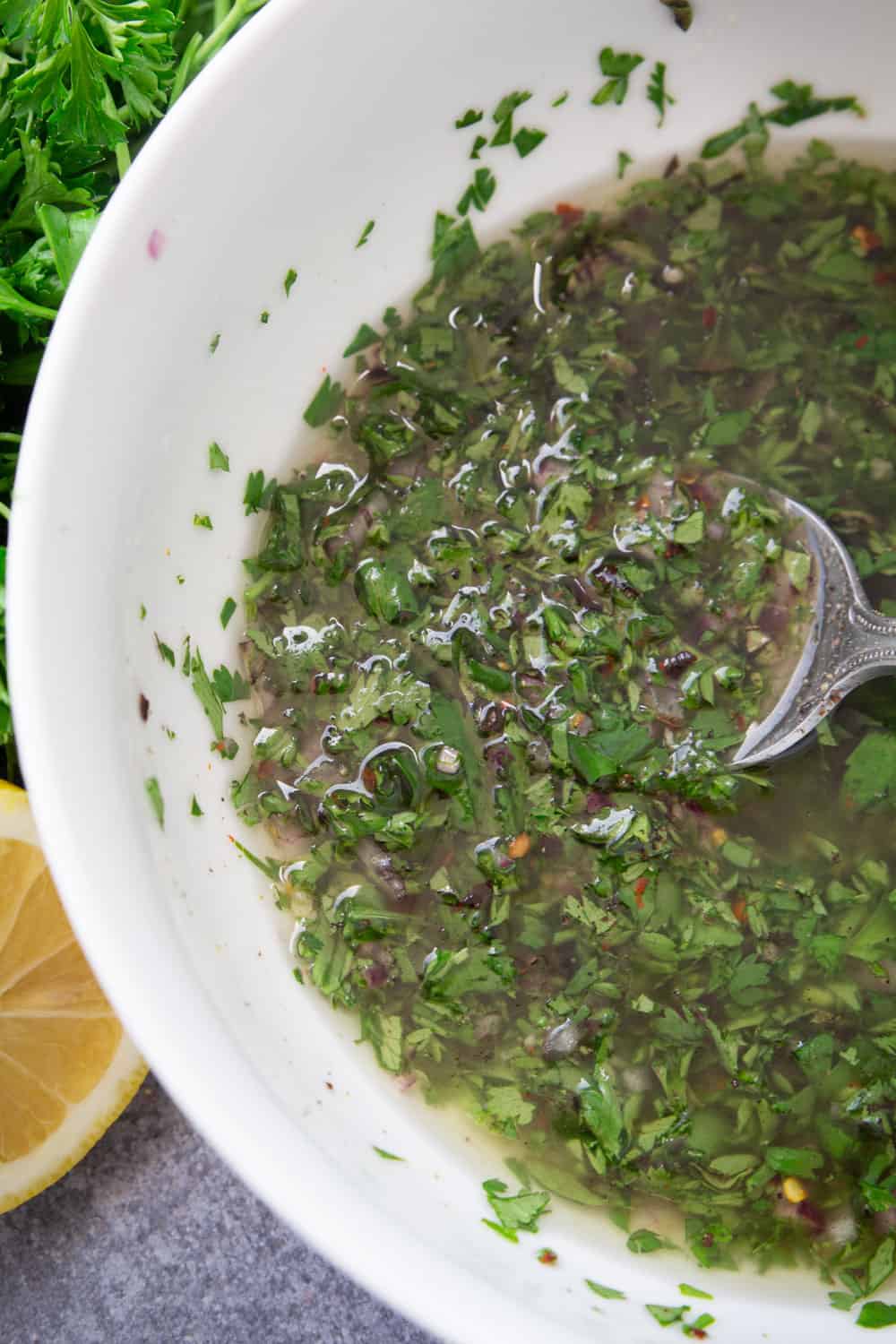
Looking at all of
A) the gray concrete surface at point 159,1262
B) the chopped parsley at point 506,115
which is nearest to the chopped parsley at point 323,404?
the chopped parsley at point 506,115

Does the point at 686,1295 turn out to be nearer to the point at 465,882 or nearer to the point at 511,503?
the point at 465,882

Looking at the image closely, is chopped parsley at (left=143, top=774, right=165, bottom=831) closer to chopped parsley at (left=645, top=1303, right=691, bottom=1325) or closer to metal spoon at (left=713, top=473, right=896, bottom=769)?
metal spoon at (left=713, top=473, right=896, bottom=769)

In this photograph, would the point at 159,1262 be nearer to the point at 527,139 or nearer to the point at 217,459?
the point at 217,459

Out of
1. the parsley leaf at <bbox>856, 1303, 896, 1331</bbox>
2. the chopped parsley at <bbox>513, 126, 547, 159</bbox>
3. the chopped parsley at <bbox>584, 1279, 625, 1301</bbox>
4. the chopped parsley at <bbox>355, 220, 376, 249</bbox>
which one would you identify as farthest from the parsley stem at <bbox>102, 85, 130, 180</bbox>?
the parsley leaf at <bbox>856, 1303, 896, 1331</bbox>

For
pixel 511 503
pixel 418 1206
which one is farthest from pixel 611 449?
pixel 418 1206

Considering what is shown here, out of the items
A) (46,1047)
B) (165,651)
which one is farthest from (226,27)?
(46,1047)
